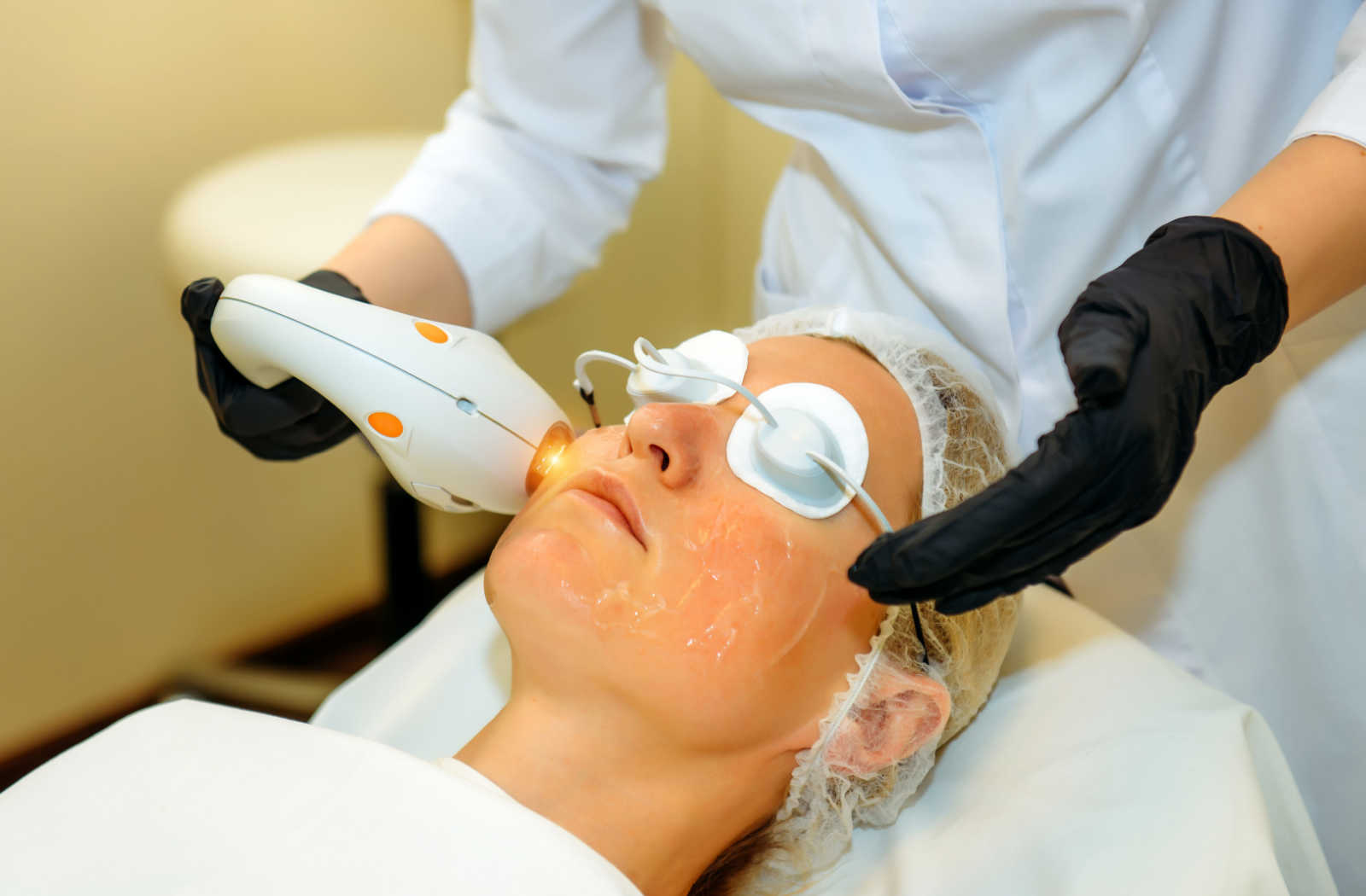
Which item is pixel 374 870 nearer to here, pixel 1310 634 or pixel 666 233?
pixel 1310 634

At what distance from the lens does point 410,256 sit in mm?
1479

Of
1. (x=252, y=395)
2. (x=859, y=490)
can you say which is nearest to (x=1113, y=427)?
(x=859, y=490)

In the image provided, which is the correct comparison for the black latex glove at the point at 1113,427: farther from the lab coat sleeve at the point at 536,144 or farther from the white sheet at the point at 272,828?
the lab coat sleeve at the point at 536,144

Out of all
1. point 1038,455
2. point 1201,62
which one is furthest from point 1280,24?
point 1038,455

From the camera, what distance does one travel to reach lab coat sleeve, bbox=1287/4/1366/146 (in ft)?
3.07

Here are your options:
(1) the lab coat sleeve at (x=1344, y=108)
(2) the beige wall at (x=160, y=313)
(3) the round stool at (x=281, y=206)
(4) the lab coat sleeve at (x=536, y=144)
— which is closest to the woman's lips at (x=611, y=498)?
(4) the lab coat sleeve at (x=536, y=144)

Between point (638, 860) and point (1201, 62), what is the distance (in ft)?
3.29

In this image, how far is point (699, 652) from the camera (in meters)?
1.02

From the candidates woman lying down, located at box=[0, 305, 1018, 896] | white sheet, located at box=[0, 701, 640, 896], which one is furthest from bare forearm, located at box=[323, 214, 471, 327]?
white sheet, located at box=[0, 701, 640, 896]

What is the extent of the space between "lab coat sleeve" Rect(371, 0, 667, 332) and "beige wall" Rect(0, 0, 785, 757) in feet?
2.27

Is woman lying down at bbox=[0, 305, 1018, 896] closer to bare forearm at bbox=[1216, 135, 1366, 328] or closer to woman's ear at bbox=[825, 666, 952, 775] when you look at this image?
woman's ear at bbox=[825, 666, 952, 775]

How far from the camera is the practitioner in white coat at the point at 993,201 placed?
866 millimetres

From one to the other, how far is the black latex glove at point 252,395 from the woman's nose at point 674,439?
453 mm

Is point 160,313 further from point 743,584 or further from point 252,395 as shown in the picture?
point 743,584
